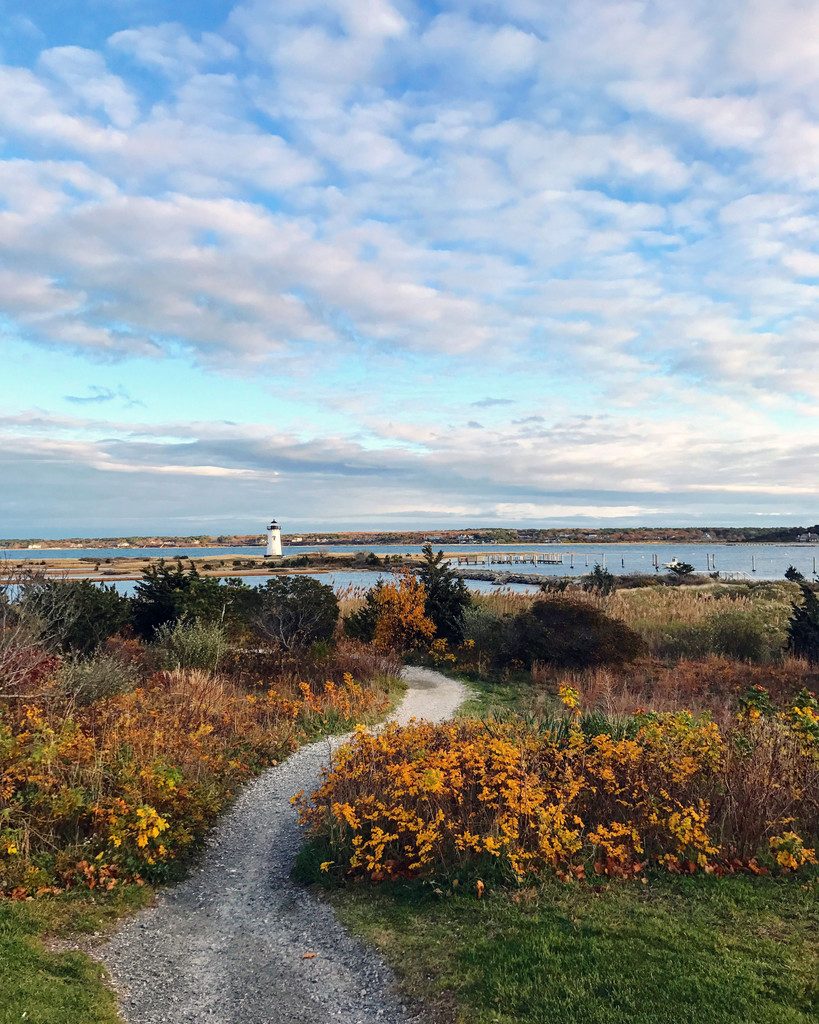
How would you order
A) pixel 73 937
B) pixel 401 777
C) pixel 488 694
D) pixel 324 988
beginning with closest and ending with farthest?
pixel 324 988
pixel 73 937
pixel 401 777
pixel 488 694

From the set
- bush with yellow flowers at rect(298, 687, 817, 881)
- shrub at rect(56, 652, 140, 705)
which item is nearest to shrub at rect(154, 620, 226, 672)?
shrub at rect(56, 652, 140, 705)

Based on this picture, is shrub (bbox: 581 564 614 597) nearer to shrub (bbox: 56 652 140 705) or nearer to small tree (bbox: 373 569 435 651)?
small tree (bbox: 373 569 435 651)

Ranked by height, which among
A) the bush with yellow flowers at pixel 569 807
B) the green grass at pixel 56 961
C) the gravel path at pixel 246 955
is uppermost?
the bush with yellow flowers at pixel 569 807

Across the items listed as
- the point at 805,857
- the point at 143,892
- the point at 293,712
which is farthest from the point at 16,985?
the point at 293,712

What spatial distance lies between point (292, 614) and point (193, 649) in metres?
3.79

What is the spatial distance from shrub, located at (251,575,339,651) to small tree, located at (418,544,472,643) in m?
2.71

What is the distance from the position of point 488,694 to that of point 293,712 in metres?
4.77

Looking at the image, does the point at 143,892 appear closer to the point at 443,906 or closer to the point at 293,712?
the point at 443,906

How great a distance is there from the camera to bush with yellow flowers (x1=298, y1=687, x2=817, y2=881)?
5.93 m

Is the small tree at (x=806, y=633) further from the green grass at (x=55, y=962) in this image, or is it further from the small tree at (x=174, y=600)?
the green grass at (x=55, y=962)

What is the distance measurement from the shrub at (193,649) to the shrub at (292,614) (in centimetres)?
Result: 249

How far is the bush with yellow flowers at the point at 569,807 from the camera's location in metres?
5.93

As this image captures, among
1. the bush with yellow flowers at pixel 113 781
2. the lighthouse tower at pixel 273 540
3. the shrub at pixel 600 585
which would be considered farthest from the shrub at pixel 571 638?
the lighthouse tower at pixel 273 540

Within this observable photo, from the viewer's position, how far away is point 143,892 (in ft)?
19.7
